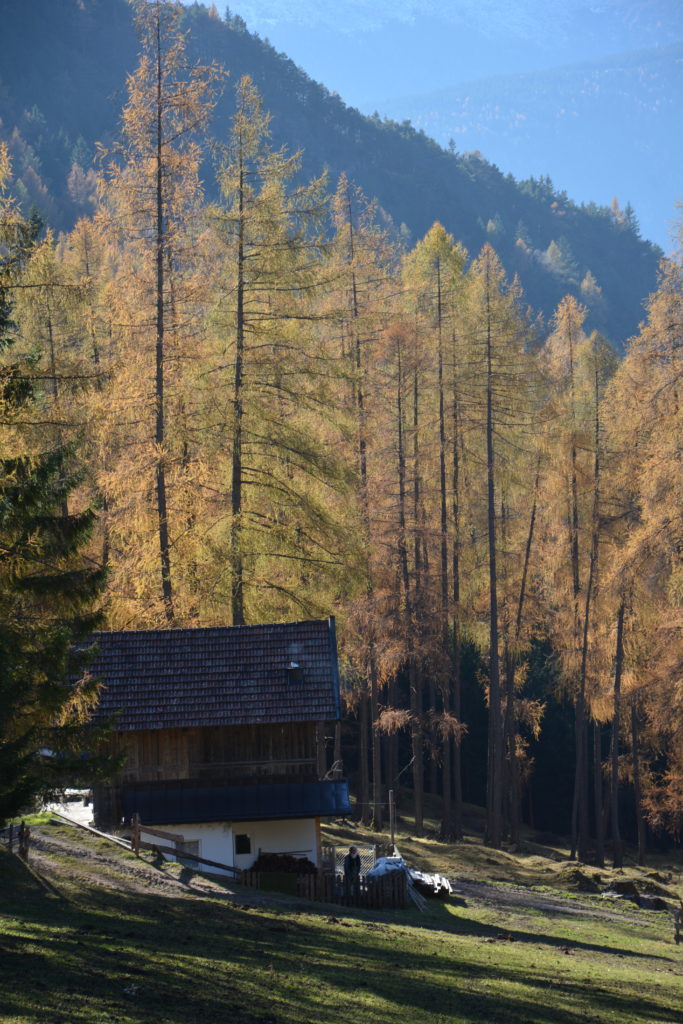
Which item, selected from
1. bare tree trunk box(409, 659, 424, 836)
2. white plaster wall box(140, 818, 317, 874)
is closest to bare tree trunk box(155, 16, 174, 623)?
white plaster wall box(140, 818, 317, 874)

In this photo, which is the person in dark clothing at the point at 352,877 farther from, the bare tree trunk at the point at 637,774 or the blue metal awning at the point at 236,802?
the bare tree trunk at the point at 637,774

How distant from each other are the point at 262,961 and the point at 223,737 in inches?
363

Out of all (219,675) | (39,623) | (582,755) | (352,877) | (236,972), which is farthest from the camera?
(582,755)

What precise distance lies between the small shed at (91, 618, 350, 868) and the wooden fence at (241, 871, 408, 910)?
1071mm

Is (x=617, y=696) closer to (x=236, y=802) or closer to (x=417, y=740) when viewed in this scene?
(x=417, y=740)

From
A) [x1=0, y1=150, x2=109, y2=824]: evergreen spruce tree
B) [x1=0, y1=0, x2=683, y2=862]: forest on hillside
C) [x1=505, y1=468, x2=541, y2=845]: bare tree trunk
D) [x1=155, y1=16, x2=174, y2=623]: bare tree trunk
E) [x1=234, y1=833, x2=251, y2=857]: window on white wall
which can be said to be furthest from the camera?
[x1=505, y1=468, x2=541, y2=845]: bare tree trunk

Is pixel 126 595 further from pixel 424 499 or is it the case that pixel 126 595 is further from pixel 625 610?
pixel 625 610

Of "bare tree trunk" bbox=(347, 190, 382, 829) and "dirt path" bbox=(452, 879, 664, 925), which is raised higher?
Result: "bare tree trunk" bbox=(347, 190, 382, 829)

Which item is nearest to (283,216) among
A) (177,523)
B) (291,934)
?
(177,523)

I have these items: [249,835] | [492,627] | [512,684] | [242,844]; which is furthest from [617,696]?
[242,844]

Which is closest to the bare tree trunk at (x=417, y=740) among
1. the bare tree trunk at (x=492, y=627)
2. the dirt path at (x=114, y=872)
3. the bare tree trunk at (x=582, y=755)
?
the bare tree trunk at (x=492, y=627)

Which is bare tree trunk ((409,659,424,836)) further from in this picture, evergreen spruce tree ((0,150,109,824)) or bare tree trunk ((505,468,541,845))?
evergreen spruce tree ((0,150,109,824))

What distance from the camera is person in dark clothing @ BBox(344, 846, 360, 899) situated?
68.9 feet

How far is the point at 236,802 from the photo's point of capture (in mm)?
21578
